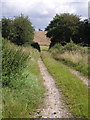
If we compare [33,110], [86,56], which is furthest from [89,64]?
[33,110]

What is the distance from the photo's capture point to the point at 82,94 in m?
6.14

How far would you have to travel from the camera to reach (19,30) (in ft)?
92.3

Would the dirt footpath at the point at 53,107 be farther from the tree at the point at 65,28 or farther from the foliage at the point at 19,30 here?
the tree at the point at 65,28

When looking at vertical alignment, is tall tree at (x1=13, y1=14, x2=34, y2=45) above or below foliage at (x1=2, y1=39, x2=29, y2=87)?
above

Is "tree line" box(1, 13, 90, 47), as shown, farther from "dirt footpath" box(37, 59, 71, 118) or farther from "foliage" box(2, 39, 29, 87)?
"dirt footpath" box(37, 59, 71, 118)

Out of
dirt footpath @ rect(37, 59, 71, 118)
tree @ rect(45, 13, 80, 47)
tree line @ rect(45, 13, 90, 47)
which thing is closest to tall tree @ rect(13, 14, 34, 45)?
tree line @ rect(45, 13, 90, 47)

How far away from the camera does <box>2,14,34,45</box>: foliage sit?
1094 inches

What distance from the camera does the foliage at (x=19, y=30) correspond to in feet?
91.2

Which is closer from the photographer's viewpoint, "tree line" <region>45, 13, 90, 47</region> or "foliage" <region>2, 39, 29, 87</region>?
"foliage" <region>2, 39, 29, 87</region>

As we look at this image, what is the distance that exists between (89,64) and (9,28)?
1851 cm

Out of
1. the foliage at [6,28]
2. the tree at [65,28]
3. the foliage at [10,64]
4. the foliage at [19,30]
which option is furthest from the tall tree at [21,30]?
the foliage at [10,64]

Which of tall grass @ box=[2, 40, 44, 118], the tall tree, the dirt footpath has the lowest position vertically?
the dirt footpath

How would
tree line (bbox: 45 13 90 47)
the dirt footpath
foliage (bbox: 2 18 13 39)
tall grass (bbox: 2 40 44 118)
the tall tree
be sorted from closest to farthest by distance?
tall grass (bbox: 2 40 44 118) < the dirt footpath < foliage (bbox: 2 18 13 39) < the tall tree < tree line (bbox: 45 13 90 47)

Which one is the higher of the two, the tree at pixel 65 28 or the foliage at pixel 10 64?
the tree at pixel 65 28
